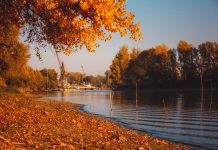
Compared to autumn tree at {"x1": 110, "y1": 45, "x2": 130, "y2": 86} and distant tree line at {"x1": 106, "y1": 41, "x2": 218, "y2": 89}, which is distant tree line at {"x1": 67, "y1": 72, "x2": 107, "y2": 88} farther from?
autumn tree at {"x1": 110, "y1": 45, "x2": 130, "y2": 86}

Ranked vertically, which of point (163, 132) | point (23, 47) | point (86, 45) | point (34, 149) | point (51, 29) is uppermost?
point (23, 47)

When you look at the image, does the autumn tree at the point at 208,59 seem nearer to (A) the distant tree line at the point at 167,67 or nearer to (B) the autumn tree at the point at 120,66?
(A) the distant tree line at the point at 167,67

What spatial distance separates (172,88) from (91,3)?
10818 centimetres

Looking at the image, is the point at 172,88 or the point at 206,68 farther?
the point at 172,88

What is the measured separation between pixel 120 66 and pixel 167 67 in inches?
1163

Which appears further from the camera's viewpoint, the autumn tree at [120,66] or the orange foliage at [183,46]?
the autumn tree at [120,66]

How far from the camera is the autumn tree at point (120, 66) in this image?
5610 inches

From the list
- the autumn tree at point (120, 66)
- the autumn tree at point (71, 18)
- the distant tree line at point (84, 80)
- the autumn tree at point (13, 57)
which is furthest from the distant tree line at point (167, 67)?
the autumn tree at point (71, 18)

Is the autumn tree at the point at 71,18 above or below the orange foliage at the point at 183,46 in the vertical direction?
below

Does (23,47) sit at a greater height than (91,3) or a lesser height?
greater

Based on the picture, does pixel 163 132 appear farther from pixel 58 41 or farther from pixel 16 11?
pixel 16 11

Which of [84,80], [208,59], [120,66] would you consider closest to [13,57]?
[84,80]

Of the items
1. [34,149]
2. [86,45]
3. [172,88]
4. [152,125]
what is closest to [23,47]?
[152,125]

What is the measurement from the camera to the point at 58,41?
1639 cm
